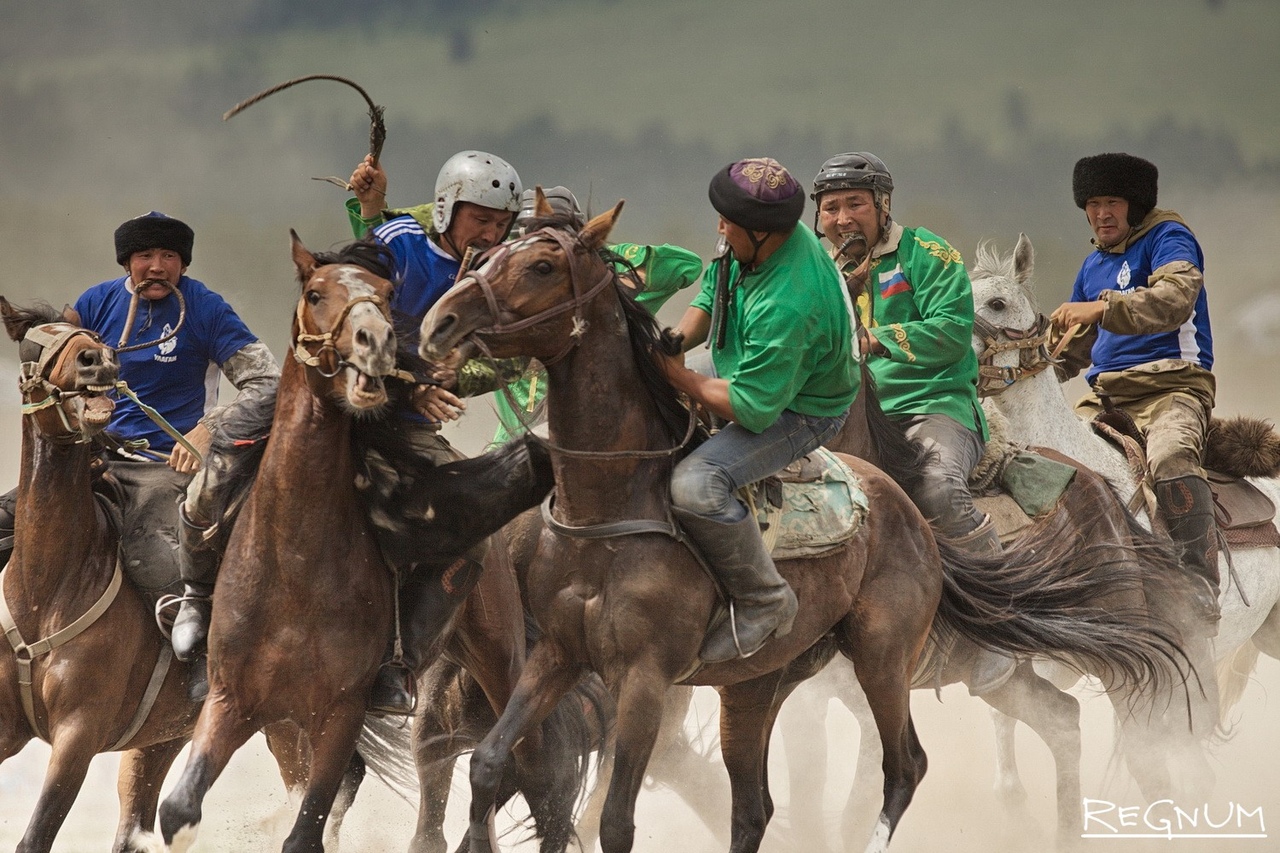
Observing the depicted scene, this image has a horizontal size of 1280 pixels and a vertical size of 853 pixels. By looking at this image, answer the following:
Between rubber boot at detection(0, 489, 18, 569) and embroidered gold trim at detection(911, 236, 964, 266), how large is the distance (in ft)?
10.9

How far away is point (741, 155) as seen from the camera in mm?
11617

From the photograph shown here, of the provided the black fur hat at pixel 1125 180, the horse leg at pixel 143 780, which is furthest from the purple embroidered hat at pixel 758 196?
the black fur hat at pixel 1125 180

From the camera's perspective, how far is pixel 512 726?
4055mm

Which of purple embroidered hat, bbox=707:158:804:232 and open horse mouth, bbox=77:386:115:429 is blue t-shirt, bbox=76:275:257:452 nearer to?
open horse mouth, bbox=77:386:115:429

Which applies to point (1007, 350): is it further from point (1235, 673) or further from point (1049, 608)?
point (1235, 673)

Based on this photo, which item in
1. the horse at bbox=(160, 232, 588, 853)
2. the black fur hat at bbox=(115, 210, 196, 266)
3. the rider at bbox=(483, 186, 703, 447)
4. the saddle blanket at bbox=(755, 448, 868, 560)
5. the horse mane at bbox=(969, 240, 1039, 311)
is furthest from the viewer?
the horse mane at bbox=(969, 240, 1039, 311)

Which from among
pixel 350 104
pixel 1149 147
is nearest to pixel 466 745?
pixel 350 104

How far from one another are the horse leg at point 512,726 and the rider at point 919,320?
6.57 ft

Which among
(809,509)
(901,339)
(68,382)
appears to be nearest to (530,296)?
(809,509)

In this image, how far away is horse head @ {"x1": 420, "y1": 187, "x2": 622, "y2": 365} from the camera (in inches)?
148

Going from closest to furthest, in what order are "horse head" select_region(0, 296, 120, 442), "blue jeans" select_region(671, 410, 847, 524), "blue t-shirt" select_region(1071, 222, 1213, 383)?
"blue jeans" select_region(671, 410, 847, 524)
"horse head" select_region(0, 296, 120, 442)
"blue t-shirt" select_region(1071, 222, 1213, 383)

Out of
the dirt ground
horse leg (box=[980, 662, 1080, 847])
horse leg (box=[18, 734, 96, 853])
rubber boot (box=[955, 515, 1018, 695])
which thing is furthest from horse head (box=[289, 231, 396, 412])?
horse leg (box=[980, 662, 1080, 847])

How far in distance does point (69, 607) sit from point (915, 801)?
15.0 feet

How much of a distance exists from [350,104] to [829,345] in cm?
745
